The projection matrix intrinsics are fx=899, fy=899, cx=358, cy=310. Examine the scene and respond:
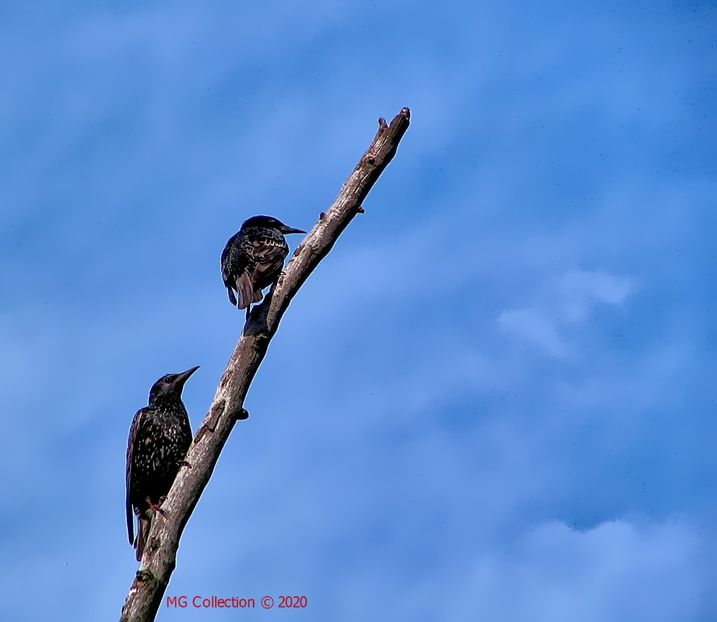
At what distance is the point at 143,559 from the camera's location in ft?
17.0

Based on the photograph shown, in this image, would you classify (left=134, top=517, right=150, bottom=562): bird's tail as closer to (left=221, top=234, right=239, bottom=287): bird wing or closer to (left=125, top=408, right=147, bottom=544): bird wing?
(left=125, top=408, right=147, bottom=544): bird wing

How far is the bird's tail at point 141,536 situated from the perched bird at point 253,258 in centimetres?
171

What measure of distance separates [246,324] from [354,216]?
1.03 m

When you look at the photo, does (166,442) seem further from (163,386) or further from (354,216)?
(354,216)

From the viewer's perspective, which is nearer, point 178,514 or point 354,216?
point 178,514

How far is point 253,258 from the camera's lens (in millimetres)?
6309

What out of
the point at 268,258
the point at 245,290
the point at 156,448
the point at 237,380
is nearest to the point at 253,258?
the point at 268,258

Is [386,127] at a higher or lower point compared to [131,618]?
higher

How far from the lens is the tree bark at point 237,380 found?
16.8 feet

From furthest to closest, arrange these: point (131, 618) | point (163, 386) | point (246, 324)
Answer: point (163, 386) < point (246, 324) < point (131, 618)

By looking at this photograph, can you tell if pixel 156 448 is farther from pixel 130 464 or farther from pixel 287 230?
pixel 287 230

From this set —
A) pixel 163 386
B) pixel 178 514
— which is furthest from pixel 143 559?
pixel 163 386

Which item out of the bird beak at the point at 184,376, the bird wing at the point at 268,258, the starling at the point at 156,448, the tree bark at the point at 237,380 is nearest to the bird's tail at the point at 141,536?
the starling at the point at 156,448

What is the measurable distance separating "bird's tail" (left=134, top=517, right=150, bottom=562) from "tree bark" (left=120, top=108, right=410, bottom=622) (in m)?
0.66
